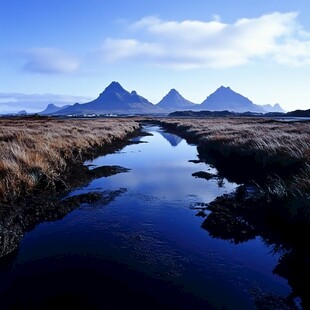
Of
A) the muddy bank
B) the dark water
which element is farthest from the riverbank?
the muddy bank

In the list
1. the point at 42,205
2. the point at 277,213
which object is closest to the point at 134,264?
the point at 42,205

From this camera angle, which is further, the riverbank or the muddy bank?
the muddy bank

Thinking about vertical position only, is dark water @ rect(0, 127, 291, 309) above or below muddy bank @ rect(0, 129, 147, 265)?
below

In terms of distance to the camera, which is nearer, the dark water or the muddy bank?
the dark water

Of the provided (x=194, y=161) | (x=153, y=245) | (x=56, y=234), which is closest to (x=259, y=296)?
(x=153, y=245)

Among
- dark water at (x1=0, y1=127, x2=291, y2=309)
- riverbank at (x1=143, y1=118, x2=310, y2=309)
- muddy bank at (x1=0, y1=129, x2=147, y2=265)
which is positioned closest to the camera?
dark water at (x1=0, y1=127, x2=291, y2=309)

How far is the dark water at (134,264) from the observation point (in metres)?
7.26

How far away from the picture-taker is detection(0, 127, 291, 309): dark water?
726cm

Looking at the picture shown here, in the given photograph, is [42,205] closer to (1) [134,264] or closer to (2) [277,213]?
(1) [134,264]

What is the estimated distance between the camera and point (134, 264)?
28.8ft

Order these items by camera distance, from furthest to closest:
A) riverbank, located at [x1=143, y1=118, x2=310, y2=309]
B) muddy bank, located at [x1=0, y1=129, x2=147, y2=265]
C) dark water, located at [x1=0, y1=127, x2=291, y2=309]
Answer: muddy bank, located at [x1=0, y1=129, x2=147, y2=265]
riverbank, located at [x1=143, y1=118, x2=310, y2=309]
dark water, located at [x1=0, y1=127, x2=291, y2=309]

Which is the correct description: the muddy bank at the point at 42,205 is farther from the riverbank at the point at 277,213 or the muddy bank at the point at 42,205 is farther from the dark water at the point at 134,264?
the riverbank at the point at 277,213

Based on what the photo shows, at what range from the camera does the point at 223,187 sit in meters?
17.6

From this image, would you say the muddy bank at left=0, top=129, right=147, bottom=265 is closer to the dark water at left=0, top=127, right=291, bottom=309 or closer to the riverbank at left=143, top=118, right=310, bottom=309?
the dark water at left=0, top=127, right=291, bottom=309
